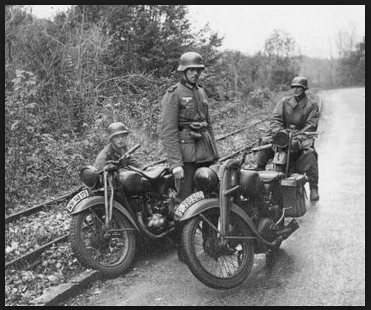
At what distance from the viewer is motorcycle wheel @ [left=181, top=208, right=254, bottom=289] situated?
4609mm

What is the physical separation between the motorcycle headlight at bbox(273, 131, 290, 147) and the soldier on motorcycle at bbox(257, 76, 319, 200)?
398 mm

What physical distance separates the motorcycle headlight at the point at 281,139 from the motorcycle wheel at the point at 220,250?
7.79 feet

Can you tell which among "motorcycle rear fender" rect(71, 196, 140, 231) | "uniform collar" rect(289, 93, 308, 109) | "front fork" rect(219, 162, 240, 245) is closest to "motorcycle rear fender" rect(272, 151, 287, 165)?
"uniform collar" rect(289, 93, 308, 109)

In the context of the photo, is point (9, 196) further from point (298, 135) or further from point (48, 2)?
point (298, 135)

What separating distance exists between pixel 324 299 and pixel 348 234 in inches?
76.6

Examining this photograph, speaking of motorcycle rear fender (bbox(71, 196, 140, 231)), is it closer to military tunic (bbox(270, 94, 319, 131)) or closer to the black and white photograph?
the black and white photograph

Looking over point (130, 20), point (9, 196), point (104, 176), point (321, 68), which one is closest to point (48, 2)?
point (104, 176)

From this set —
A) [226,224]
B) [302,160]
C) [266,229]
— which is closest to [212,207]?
[226,224]

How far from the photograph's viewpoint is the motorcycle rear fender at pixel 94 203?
16.0 feet

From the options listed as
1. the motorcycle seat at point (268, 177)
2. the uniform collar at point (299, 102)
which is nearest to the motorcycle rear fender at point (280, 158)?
the uniform collar at point (299, 102)

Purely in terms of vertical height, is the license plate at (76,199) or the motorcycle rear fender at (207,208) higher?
the license plate at (76,199)

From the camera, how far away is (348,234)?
6.17m

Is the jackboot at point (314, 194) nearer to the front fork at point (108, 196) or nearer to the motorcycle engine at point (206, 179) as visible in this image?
the motorcycle engine at point (206, 179)

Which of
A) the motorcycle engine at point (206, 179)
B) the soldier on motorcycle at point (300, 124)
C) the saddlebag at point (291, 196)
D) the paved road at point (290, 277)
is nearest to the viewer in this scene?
the paved road at point (290, 277)
